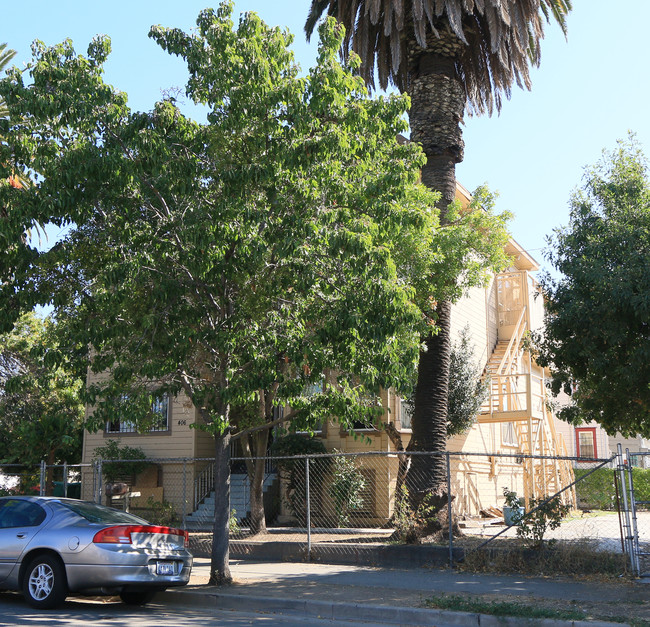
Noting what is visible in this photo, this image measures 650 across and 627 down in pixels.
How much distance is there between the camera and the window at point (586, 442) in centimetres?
3712

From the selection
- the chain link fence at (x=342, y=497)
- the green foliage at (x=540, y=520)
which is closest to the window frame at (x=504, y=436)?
the chain link fence at (x=342, y=497)

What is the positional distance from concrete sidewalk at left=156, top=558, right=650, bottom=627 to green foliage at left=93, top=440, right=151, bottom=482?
882 cm

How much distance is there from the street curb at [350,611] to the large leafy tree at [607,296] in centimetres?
549

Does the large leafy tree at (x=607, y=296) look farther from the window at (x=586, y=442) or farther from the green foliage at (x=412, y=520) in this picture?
the window at (x=586, y=442)

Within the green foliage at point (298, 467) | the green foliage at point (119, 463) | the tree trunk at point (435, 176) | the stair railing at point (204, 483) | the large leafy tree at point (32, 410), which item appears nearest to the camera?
the tree trunk at point (435, 176)

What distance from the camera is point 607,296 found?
1243 cm

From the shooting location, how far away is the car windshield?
381 inches

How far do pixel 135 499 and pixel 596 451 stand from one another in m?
24.5

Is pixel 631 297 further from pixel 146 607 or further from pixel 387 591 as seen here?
pixel 146 607

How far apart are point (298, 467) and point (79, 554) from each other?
9793mm

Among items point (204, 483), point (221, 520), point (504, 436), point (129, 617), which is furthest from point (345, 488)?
point (504, 436)

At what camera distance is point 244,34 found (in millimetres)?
10742

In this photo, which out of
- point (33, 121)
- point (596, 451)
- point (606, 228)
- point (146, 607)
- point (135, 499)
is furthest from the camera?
point (596, 451)

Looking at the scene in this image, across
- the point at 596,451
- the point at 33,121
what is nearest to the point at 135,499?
the point at 33,121
